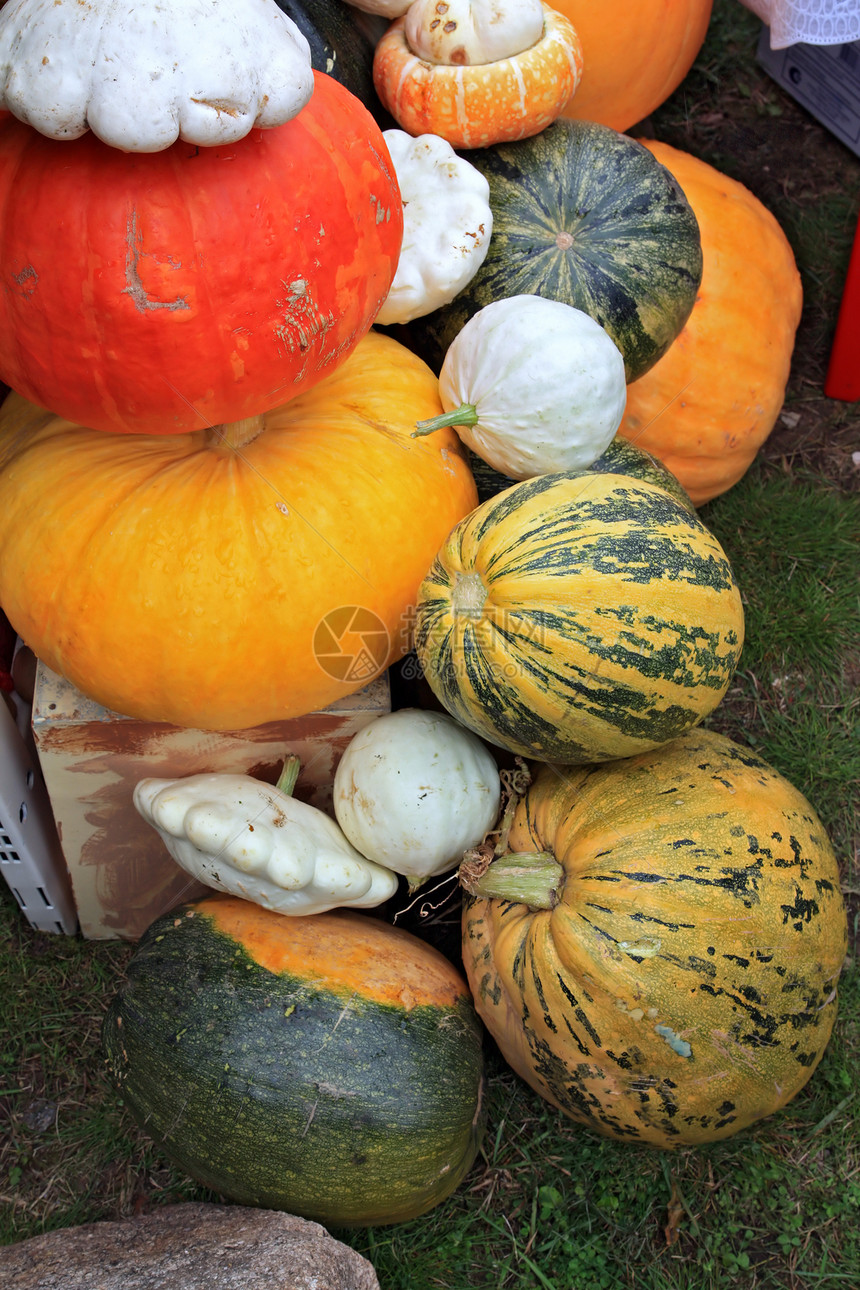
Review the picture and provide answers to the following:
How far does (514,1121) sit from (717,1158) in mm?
430

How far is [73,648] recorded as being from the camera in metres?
1.84

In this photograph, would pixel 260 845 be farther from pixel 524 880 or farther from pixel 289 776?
pixel 524 880

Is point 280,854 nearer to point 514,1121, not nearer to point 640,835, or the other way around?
point 640,835

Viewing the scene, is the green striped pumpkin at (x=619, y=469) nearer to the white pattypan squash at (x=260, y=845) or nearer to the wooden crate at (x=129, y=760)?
Answer: the wooden crate at (x=129, y=760)

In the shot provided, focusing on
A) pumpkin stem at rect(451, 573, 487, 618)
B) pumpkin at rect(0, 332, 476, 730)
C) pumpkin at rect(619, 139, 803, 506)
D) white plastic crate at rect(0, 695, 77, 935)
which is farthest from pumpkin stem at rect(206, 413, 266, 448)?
pumpkin at rect(619, 139, 803, 506)

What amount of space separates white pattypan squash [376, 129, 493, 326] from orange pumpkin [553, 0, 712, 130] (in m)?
0.71

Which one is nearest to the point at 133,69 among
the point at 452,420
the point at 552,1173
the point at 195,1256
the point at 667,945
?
the point at 452,420

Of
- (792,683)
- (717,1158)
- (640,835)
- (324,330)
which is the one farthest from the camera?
(792,683)

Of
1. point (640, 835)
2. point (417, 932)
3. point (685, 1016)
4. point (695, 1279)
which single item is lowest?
point (695, 1279)

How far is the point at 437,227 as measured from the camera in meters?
2.08

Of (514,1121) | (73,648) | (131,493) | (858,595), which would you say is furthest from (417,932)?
(858,595)

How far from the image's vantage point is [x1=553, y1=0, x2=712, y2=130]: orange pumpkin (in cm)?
253

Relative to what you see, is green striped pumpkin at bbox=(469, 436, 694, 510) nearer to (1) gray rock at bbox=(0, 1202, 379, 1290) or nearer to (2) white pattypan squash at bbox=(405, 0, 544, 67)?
(2) white pattypan squash at bbox=(405, 0, 544, 67)

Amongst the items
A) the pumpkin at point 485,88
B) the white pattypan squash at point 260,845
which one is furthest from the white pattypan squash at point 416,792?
the pumpkin at point 485,88
